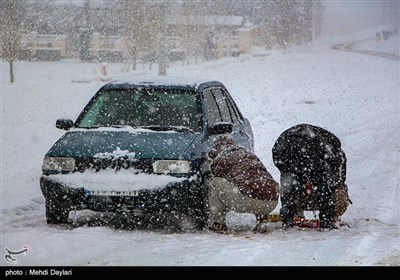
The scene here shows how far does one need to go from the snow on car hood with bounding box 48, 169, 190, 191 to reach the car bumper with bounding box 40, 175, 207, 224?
23 millimetres

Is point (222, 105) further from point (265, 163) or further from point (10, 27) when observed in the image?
point (10, 27)

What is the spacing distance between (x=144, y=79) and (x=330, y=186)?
2.83 metres

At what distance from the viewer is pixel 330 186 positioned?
7742mm

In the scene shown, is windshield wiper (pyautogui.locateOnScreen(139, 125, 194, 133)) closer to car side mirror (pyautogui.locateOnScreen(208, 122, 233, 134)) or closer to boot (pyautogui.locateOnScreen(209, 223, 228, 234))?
car side mirror (pyautogui.locateOnScreen(208, 122, 233, 134))

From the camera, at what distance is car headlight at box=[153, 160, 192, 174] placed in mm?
7191

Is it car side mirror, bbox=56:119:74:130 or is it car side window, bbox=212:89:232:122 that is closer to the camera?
car side mirror, bbox=56:119:74:130

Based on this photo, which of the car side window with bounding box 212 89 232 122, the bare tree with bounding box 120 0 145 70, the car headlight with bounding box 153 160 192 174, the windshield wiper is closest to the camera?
the car headlight with bounding box 153 160 192 174

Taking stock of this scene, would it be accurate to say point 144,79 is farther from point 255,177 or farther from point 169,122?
point 255,177

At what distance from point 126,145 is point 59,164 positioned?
2.44ft

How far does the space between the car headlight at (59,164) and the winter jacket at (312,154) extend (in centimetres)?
242

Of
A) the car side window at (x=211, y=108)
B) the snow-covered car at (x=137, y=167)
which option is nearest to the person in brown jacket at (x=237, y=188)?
the snow-covered car at (x=137, y=167)

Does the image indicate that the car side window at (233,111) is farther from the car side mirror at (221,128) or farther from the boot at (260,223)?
the boot at (260,223)

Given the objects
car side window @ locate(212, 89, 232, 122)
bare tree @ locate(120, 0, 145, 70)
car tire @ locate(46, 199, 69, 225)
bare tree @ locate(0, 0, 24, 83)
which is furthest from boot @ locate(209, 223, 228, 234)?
bare tree @ locate(120, 0, 145, 70)
